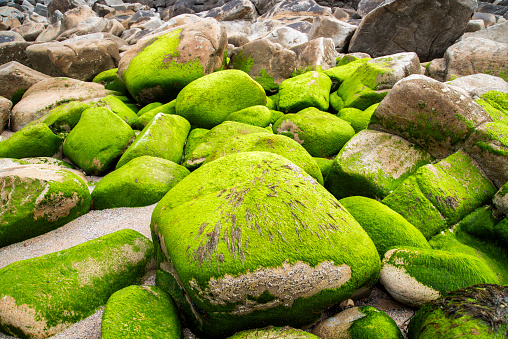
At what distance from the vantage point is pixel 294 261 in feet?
7.53

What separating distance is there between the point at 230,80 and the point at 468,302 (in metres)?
5.27

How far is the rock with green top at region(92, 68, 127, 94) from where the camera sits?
8.34 metres

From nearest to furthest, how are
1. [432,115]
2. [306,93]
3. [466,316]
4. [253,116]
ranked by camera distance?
[466,316]
[432,115]
[253,116]
[306,93]

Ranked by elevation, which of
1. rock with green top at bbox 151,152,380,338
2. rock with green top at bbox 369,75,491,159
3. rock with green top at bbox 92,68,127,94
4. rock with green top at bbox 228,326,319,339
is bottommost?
rock with green top at bbox 92,68,127,94

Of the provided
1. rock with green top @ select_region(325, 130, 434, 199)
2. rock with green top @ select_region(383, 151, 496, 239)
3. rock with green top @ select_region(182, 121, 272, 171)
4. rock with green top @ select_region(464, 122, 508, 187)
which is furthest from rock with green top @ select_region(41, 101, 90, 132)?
rock with green top @ select_region(464, 122, 508, 187)

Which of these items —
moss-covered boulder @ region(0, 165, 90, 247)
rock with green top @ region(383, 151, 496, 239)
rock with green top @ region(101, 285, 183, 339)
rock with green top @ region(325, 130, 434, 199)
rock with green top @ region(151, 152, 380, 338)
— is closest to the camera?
rock with green top @ region(101, 285, 183, 339)

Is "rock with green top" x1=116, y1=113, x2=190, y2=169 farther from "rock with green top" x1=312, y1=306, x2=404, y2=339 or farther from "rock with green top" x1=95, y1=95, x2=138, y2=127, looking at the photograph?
"rock with green top" x1=312, y1=306, x2=404, y2=339

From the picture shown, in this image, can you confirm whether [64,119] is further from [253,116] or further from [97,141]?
[253,116]

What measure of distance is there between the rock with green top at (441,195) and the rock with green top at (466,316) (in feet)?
4.69

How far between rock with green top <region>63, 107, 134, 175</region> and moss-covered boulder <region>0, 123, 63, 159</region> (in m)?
0.23

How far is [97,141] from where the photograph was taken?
5.14 metres

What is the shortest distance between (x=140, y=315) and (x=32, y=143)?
14.5 feet

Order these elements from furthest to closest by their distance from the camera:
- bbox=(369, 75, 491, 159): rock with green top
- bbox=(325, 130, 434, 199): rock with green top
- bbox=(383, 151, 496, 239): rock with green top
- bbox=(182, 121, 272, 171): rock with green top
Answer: bbox=(182, 121, 272, 171): rock with green top → bbox=(325, 130, 434, 199): rock with green top → bbox=(369, 75, 491, 159): rock with green top → bbox=(383, 151, 496, 239): rock with green top

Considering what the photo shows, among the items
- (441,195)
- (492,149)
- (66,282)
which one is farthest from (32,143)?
(492,149)
